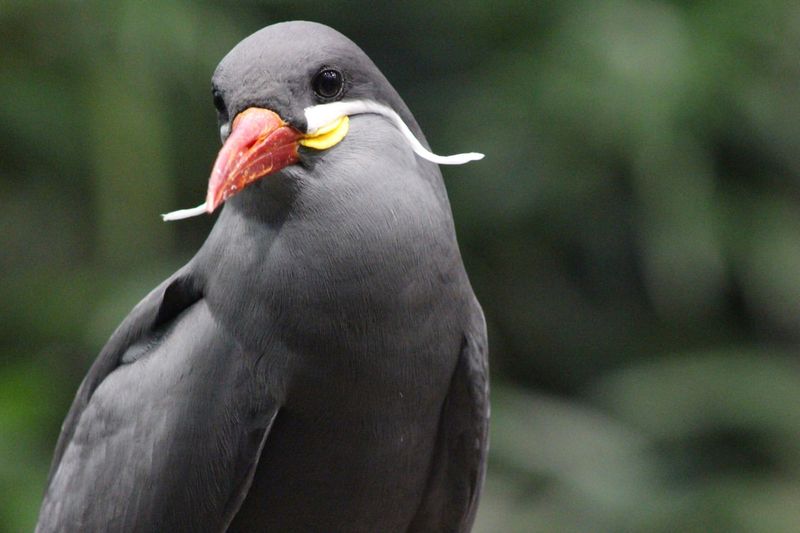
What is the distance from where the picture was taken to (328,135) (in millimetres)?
2348

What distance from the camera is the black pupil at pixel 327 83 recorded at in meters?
2.35

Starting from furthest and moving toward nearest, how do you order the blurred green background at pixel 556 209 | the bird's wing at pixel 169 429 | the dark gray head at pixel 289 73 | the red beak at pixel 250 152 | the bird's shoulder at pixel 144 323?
the blurred green background at pixel 556 209 → the bird's shoulder at pixel 144 323 → the bird's wing at pixel 169 429 → the dark gray head at pixel 289 73 → the red beak at pixel 250 152

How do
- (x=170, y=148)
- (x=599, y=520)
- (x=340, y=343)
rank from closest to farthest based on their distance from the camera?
(x=340, y=343)
(x=599, y=520)
(x=170, y=148)

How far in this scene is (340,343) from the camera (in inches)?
92.8

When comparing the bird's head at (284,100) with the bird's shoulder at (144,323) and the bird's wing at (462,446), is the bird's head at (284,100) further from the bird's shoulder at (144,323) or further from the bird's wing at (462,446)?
the bird's wing at (462,446)

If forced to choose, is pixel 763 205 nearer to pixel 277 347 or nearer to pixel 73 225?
pixel 73 225

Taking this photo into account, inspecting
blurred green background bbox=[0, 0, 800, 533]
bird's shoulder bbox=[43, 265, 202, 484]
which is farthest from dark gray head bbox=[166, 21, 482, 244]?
blurred green background bbox=[0, 0, 800, 533]

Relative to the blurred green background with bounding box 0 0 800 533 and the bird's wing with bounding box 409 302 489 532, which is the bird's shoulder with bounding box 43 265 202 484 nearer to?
the bird's wing with bounding box 409 302 489 532

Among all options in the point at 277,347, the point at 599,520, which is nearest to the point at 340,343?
the point at 277,347

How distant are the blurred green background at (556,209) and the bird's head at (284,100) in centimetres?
216

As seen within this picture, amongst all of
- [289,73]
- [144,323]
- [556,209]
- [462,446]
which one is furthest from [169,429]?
[556,209]

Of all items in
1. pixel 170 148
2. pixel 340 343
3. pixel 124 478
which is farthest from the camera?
pixel 170 148

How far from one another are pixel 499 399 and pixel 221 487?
2.34 meters

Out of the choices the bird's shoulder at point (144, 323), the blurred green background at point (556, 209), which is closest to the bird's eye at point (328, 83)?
the bird's shoulder at point (144, 323)
